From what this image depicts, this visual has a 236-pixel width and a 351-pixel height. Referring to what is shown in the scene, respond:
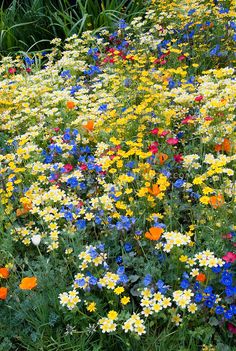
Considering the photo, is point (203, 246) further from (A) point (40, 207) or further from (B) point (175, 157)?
(A) point (40, 207)

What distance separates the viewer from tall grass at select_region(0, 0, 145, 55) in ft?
17.9

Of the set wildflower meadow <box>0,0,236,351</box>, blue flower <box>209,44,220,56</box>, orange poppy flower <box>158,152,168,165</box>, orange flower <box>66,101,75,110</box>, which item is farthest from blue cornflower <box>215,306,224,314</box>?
blue flower <box>209,44,220,56</box>

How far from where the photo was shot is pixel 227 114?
3.09 metres

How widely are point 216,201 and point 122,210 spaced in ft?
1.63

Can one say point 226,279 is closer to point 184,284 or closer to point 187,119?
point 184,284

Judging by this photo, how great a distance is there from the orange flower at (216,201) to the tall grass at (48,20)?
3.41 meters

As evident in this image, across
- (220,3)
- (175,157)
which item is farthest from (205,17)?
(175,157)

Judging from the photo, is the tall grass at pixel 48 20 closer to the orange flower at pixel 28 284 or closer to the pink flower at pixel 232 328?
the orange flower at pixel 28 284

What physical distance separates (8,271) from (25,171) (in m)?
0.89

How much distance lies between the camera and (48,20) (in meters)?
5.81

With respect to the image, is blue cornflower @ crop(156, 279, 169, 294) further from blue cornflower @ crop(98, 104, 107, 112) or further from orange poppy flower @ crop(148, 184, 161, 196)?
blue cornflower @ crop(98, 104, 107, 112)

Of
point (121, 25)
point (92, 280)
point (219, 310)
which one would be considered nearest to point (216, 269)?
point (219, 310)

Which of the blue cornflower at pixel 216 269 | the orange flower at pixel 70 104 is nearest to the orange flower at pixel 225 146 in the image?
the blue cornflower at pixel 216 269

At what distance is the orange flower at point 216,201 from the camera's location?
93.6 inches
